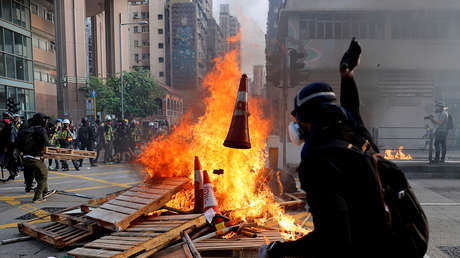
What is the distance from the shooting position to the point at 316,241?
1.61 metres

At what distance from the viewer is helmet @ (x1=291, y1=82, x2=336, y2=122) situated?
5.64 feet

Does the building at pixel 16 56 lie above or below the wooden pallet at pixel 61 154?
above

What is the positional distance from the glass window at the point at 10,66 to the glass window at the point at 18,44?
82 cm

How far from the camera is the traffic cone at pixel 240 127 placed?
16.3ft

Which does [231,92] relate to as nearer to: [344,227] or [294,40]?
[344,227]

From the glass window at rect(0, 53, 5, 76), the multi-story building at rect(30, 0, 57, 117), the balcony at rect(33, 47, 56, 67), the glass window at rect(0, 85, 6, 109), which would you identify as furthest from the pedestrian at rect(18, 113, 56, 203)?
the balcony at rect(33, 47, 56, 67)

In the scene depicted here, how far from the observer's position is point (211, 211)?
416cm

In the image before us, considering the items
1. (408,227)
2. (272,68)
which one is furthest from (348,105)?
(272,68)

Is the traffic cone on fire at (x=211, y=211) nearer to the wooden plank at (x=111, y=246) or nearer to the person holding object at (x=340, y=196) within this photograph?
the wooden plank at (x=111, y=246)

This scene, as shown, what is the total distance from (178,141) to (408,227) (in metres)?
4.79

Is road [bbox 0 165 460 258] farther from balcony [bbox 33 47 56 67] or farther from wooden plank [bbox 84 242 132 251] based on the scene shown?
balcony [bbox 33 47 56 67]

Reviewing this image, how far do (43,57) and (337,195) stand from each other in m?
34.2

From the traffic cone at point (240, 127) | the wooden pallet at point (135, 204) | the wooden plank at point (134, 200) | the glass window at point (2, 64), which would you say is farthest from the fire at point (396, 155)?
the glass window at point (2, 64)

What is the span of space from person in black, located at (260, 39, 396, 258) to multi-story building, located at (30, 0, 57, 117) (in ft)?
105
